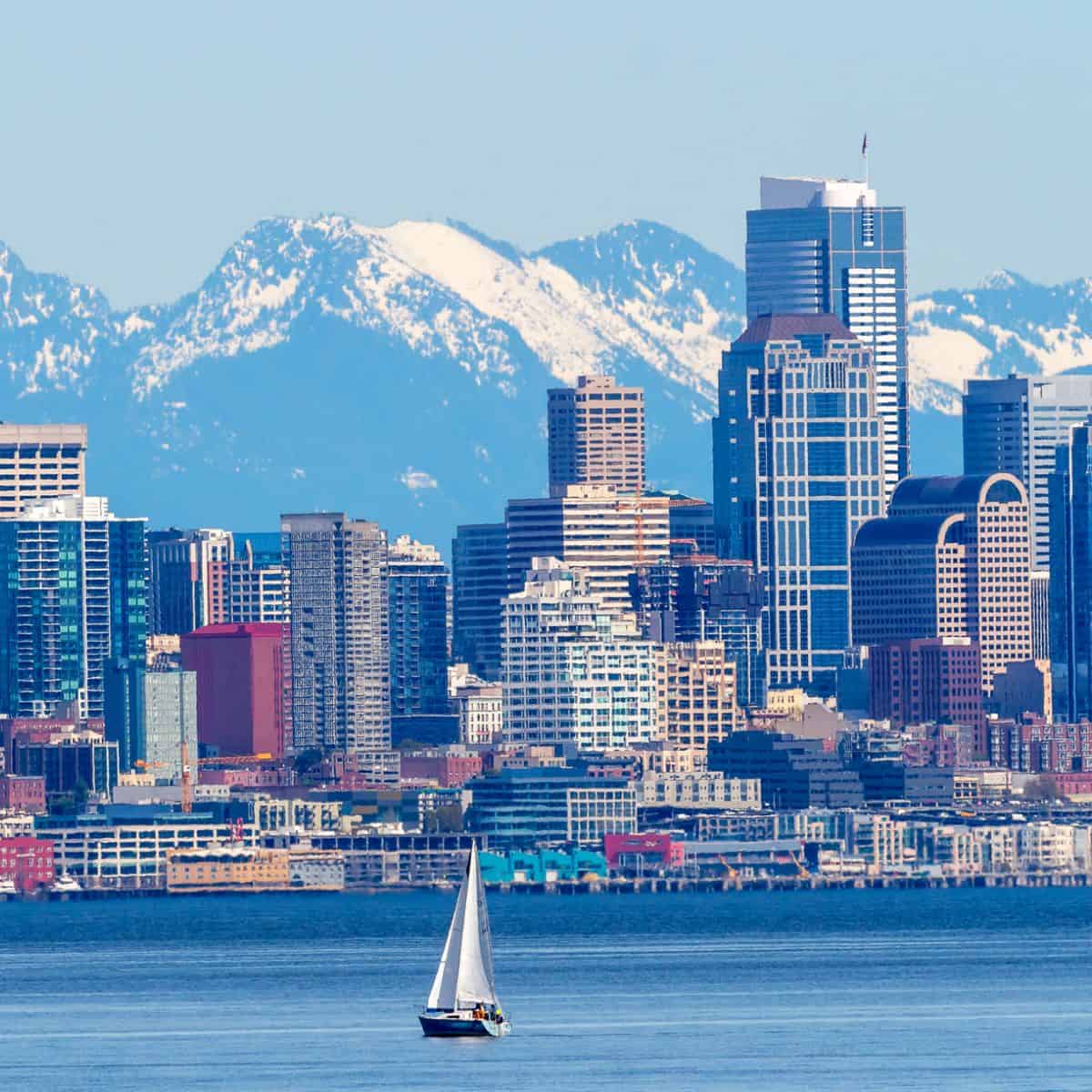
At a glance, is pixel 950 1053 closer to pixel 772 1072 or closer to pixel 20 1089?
pixel 772 1072

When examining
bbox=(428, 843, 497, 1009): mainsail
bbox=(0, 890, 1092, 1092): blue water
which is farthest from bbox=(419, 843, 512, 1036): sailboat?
bbox=(0, 890, 1092, 1092): blue water

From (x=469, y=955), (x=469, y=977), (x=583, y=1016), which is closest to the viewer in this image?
(x=469, y=955)

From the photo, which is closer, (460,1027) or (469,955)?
(469,955)

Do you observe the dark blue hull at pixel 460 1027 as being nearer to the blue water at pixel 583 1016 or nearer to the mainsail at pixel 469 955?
the mainsail at pixel 469 955

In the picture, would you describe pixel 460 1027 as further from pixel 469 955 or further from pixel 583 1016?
pixel 583 1016

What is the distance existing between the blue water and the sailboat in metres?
0.93

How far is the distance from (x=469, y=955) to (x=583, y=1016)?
10173 millimetres

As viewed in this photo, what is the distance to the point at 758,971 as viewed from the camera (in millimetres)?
161000

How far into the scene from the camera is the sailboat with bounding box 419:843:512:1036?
419 feet

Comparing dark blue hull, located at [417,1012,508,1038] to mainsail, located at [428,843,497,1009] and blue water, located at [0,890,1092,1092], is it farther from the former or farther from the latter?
blue water, located at [0,890,1092,1092]

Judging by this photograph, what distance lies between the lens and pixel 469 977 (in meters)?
128

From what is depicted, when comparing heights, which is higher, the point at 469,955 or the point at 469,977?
the point at 469,955

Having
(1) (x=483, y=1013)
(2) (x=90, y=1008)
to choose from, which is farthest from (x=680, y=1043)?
(2) (x=90, y=1008)

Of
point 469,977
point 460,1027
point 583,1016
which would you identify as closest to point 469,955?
point 469,977
